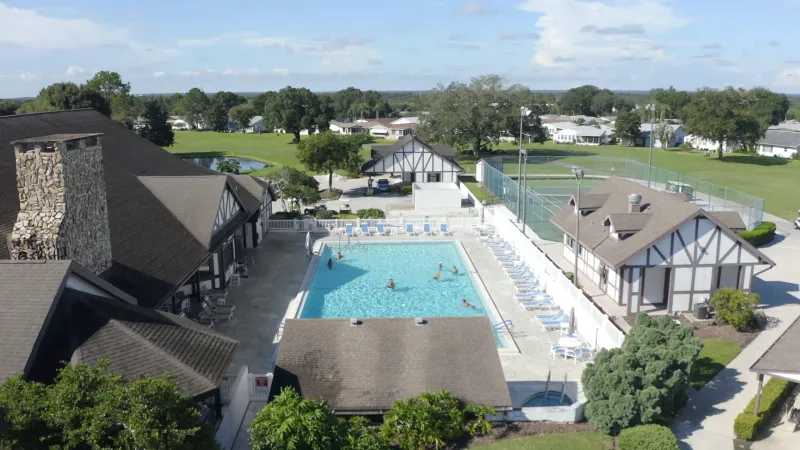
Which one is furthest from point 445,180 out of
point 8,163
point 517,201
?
point 8,163

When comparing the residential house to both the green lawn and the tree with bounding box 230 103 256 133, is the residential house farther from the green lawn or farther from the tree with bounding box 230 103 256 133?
the tree with bounding box 230 103 256 133

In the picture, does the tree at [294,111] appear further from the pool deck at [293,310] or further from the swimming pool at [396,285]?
the swimming pool at [396,285]

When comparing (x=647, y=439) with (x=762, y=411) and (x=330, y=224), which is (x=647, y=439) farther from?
(x=330, y=224)

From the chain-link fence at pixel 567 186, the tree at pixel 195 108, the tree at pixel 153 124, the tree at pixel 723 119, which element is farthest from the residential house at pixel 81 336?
the tree at pixel 195 108

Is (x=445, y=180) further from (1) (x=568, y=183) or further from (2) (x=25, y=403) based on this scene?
(2) (x=25, y=403)

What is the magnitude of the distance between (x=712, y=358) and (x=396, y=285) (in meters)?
13.5

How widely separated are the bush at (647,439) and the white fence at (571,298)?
13.7ft

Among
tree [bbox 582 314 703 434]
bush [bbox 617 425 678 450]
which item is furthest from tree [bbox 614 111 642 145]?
bush [bbox 617 425 678 450]

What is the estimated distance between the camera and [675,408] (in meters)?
16.2

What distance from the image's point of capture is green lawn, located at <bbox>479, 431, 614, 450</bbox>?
14445 millimetres

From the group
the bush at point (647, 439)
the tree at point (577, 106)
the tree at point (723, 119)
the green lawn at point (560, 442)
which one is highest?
the tree at point (577, 106)

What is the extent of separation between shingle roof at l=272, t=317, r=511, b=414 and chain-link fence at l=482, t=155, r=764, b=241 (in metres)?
19.7

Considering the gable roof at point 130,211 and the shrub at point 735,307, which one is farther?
the shrub at point 735,307

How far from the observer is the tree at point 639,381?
48.9 ft
